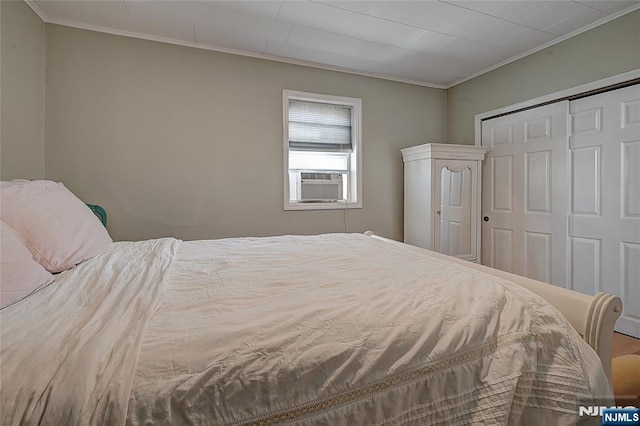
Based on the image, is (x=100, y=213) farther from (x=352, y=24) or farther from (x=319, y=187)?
(x=352, y=24)

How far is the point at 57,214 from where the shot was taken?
1.35 m

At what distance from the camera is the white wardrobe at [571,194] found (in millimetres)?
2428

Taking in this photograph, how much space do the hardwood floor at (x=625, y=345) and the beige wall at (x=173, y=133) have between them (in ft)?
7.74

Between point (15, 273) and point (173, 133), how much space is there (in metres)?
2.14

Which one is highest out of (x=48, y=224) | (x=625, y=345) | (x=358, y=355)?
(x=48, y=224)

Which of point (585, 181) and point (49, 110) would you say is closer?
point (49, 110)

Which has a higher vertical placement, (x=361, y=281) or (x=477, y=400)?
(x=361, y=281)

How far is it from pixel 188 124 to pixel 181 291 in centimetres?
221

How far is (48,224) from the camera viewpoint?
1.28m

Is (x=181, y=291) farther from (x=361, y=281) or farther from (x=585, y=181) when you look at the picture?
(x=585, y=181)

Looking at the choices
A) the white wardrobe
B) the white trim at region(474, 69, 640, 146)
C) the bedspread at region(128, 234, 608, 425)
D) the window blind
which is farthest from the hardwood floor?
the window blind

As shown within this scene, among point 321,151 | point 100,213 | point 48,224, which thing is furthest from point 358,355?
point 321,151

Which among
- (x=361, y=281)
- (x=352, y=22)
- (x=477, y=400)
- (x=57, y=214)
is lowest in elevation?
(x=477, y=400)

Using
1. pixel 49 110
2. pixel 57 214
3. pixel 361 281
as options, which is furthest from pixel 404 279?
pixel 49 110
